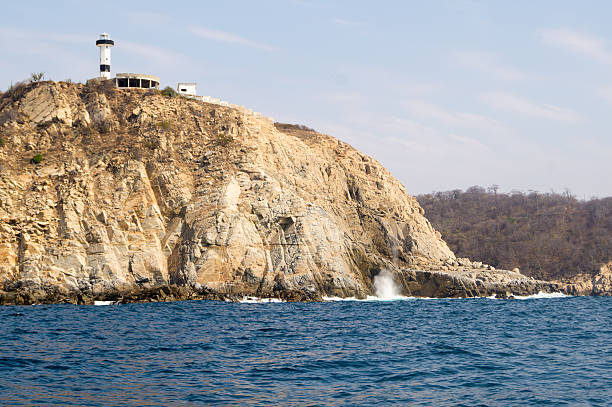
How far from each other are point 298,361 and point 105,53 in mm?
61743

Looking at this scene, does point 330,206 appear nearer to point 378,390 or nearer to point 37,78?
point 37,78

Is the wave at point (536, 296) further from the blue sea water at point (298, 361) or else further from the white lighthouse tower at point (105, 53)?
the white lighthouse tower at point (105, 53)

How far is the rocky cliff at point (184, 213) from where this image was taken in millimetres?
53125

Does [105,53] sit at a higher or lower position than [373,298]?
higher

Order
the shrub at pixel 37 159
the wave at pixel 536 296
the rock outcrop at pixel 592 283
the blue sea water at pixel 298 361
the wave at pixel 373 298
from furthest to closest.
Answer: the rock outcrop at pixel 592 283
the wave at pixel 536 296
the shrub at pixel 37 159
the wave at pixel 373 298
the blue sea water at pixel 298 361

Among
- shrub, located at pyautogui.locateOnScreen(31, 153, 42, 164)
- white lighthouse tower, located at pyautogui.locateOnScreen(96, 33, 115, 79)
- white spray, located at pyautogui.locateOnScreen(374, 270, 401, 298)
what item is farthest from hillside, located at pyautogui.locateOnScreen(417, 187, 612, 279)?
shrub, located at pyautogui.locateOnScreen(31, 153, 42, 164)

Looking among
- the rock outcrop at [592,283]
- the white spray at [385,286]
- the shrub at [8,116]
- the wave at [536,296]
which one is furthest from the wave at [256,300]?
the rock outcrop at [592,283]

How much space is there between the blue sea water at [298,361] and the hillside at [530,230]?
66.5 m

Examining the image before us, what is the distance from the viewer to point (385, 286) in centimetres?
6375

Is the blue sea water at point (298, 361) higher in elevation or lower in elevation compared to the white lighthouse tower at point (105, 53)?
lower

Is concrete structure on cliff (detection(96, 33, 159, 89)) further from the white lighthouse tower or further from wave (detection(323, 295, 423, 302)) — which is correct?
wave (detection(323, 295, 423, 302))

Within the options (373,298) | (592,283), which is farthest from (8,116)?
(592,283)

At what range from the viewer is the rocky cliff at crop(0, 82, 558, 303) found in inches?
2092

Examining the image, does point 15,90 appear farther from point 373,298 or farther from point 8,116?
point 373,298
